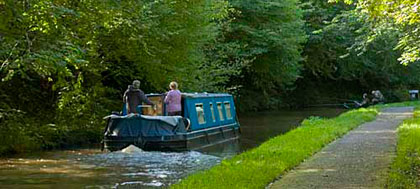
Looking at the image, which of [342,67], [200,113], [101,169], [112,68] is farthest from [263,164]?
[342,67]

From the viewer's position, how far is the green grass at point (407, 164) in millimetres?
8195

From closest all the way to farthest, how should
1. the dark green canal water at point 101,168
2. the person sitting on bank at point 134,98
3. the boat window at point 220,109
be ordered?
the dark green canal water at point 101,168
the person sitting on bank at point 134,98
the boat window at point 220,109

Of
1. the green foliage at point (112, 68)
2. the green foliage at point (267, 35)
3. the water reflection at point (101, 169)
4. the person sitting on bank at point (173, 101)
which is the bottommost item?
the water reflection at point (101, 169)

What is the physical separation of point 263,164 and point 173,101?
645cm

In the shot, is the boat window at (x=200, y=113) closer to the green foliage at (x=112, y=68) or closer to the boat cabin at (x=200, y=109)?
the boat cabin at (x=200, y=109)

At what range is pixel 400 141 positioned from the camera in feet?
43.4

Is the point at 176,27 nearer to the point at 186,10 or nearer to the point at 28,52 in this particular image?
the point at 186,10

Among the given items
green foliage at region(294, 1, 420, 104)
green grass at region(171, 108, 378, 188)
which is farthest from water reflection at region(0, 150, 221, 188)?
green foliage at region(294, 1, 420, 104)

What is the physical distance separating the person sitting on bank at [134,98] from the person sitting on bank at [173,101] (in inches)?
28.6

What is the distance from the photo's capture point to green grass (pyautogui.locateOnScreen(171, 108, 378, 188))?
28.8 feet

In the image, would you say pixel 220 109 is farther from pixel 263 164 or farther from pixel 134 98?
pixel 263 164

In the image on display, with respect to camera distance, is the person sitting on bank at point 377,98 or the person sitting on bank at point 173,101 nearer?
the person sitting on bank at point 173,101

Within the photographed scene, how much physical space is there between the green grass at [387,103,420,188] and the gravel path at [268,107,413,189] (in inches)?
6.0

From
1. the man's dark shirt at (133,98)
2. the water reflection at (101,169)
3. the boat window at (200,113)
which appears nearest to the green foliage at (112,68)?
the man's dark shirt at (133,98)
